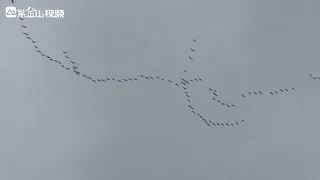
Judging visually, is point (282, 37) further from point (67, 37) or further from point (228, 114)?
point (67, 37)

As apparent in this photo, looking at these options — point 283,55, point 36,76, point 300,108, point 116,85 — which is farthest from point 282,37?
point 36,76

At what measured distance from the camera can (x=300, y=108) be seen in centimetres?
137

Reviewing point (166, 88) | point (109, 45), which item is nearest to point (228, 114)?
point (166, 88)

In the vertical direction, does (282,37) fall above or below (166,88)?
above

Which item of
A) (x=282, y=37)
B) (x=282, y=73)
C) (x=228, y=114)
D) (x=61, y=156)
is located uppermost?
(x=282, y=37)

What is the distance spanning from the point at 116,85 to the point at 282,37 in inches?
24.7

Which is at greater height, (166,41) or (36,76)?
(166,41)

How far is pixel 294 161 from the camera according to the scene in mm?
1371

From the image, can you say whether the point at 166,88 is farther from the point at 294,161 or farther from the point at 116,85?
the point at 294,161

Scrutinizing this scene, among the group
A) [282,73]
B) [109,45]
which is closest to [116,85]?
[109,45]

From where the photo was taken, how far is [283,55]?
1.37 metres

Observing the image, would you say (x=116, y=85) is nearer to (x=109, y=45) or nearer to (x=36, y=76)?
(x=109, y=45)

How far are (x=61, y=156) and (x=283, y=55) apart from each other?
878mm

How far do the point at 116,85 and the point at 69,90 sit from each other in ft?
0.55
